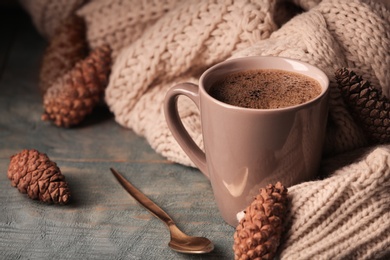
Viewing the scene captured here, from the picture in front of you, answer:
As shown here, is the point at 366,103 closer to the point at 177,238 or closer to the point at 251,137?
the point at 251,137

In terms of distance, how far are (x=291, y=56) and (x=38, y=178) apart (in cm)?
35

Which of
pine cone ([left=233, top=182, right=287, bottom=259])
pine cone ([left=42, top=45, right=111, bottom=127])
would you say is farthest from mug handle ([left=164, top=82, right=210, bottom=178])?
pine cone ([left=42, top=45, right=111, bottom=127])

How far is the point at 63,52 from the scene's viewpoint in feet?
3.46

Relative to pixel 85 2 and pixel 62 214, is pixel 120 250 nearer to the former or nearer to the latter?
pixel 62 214

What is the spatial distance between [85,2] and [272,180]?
523 millimetres

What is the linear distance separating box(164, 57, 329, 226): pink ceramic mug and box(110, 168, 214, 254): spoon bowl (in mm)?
60

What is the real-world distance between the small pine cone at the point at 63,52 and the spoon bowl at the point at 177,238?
0.30 metres

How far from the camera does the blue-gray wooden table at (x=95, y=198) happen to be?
2.51 ft

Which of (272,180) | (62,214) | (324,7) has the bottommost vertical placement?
(62,214)

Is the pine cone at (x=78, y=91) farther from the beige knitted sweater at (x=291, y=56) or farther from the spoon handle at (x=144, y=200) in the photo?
the spoon handle at (x=144, y=200)

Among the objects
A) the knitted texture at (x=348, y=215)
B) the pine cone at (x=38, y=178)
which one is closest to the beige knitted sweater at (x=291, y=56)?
the knitted texture at (x=348, y=215)

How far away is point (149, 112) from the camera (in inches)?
37.8

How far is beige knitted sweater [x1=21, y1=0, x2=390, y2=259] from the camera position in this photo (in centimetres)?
70

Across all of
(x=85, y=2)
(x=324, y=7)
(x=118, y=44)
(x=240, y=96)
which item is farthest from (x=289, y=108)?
(x=85, y=2)
